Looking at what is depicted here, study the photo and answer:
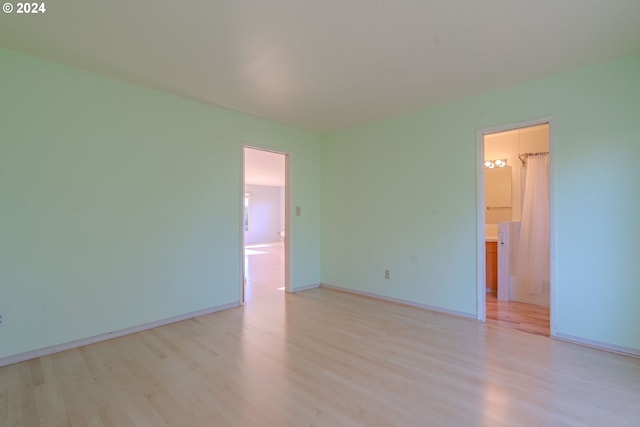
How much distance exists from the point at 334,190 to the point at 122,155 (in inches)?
113

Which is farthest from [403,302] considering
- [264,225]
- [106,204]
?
[264,225]

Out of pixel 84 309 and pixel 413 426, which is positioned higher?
pixel 84 309

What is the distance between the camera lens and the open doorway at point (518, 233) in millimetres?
3729

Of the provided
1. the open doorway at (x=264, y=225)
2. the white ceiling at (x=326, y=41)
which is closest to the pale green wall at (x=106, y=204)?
the white ceiling at (x=326, y=41)

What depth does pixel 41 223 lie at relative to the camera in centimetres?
254

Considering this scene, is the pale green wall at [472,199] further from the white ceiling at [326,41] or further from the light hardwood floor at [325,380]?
the light hardwood floor at [325,380]

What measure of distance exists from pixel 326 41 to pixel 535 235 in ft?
12.2

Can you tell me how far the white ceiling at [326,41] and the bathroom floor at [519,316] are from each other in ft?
8.26

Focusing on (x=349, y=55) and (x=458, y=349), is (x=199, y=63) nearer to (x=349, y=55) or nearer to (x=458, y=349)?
(x=349, y=55)

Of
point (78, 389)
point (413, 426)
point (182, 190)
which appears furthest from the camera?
point (182, 190)

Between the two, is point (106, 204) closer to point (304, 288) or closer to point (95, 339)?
point (95, 339)

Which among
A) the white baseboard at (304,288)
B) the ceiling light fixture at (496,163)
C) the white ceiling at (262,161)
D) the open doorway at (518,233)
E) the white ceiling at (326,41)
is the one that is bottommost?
the white baseboard at (304,288)

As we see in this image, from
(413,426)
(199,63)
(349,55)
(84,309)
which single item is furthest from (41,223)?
(413,426)

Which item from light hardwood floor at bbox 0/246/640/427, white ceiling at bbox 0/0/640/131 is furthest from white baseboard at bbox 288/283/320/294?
white ceiling at bbox 0/0/640/131
